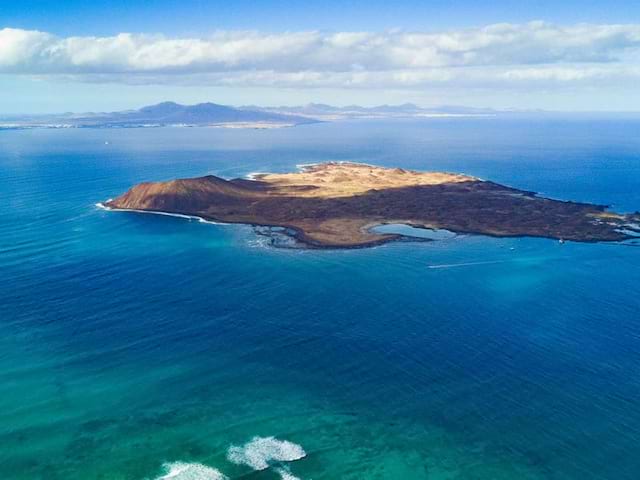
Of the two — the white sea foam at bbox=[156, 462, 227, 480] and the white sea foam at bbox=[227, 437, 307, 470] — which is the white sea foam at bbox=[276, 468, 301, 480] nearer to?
the white sea foam at bbox=[227, 437, 307, 470]

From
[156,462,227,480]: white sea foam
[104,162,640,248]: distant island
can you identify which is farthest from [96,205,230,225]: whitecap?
[156,462,227,480]: white sea foam

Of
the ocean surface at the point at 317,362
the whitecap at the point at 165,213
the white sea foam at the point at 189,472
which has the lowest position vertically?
the white sea foam at the point at 189,472

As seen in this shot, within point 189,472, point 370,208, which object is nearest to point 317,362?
point 189,472

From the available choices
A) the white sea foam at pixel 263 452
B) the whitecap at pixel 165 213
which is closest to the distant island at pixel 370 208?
the whitecap at pixel 165 213

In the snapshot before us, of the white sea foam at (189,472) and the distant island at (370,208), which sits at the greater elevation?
the distant island at (370,208)

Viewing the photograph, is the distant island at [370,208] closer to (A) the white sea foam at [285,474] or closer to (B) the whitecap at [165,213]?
(B) the whitecap at [165,213]
